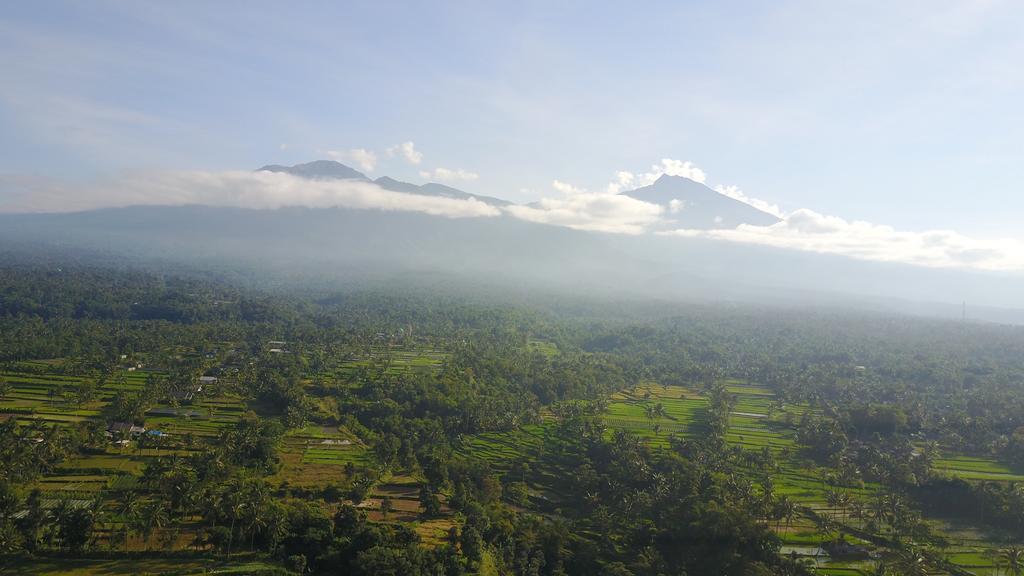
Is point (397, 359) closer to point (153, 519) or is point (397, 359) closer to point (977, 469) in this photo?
point (153, 519)

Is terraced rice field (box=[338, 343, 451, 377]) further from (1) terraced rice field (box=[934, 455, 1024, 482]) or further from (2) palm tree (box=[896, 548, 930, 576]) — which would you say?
(1) terraced rice field (box=[934, 455, 1024, 482])

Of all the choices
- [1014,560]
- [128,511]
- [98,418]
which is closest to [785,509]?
[1014,560]

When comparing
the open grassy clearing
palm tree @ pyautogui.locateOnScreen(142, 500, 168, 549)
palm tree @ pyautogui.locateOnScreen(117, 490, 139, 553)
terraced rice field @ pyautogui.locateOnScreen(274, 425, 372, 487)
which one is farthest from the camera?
terraced rice field @ pyautogui.locateOnScreen(274, 425, 372, 487)

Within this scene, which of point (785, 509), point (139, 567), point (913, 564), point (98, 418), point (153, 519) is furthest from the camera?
point (98, 418)

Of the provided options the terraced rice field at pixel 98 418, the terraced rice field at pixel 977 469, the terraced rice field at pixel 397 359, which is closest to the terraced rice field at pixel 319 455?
the terraced rice field at pixel 98 418

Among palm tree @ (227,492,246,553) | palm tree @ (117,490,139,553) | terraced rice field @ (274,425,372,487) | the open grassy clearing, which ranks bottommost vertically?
the open grassy clearing

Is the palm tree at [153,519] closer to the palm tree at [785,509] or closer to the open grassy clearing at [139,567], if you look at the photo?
the open grassy clearing at [139,567]

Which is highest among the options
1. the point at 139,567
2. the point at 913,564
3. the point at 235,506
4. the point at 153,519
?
the point at 913,564

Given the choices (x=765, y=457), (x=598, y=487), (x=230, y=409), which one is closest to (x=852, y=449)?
(x=765, y=457)

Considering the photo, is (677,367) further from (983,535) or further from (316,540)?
(316,540)

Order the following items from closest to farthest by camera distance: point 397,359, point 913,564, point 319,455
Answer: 1. point 913,564
2. point 319,455
3. point 397,359

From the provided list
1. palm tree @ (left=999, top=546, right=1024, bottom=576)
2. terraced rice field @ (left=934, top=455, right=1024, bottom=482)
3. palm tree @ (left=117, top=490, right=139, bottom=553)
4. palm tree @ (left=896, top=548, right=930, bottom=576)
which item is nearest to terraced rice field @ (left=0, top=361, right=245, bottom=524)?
palm tree @ (left=117, top=490, right=139, bottom=553)
